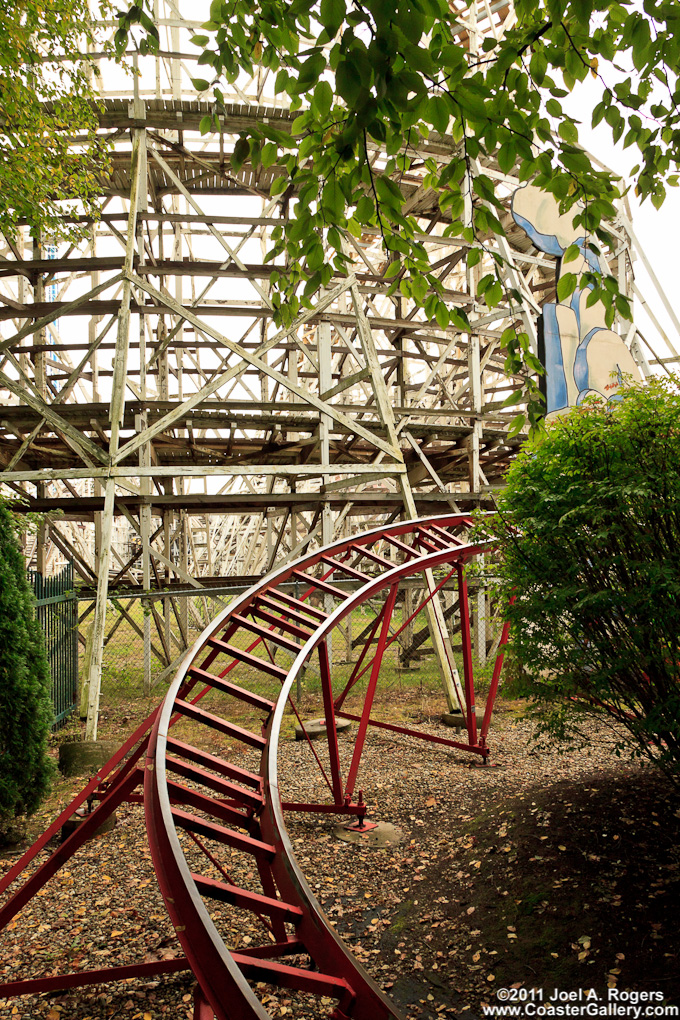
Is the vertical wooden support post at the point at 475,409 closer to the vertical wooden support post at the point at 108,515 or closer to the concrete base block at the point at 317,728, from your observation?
the concrete base block at the point at 317,728

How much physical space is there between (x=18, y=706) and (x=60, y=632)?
12.3ft

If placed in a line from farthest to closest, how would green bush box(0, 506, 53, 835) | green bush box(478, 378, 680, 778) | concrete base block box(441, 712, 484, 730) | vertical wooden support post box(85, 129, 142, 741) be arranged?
1. concrete base block box(441, 712, 484, 730)
2. vertical wooden support post box(85, 129, 142, 741)
3. green bush box(0, 506, 53, 835)
4. green bush box(478, 378, 680, 778)

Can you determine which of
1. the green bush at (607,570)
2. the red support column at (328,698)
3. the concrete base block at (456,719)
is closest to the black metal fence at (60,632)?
the red support column at (328,698)

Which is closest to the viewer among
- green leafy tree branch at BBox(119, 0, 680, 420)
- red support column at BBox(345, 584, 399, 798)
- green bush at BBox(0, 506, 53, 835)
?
green leafy tree branch at BBox(119, 0, 680, 420)

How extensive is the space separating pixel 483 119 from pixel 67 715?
9479mm

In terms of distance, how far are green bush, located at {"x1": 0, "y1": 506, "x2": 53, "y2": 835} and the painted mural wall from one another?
8.83 metres

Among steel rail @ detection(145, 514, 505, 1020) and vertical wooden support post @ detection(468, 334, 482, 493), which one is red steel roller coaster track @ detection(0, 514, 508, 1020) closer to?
steel rail @ detection(145, 514, 505, 1020)

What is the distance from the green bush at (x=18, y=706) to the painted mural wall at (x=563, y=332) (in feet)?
29.0

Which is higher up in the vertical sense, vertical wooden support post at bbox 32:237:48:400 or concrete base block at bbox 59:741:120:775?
vertical wooden support post at bbox 32:237:48:400

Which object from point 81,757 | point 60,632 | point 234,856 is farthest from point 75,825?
point 60,632

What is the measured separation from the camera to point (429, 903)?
14.9 feet

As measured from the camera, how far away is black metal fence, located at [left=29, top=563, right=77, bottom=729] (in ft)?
26.9

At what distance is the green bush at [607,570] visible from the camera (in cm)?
379

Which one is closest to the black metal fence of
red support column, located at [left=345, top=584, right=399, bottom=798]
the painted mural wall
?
red support column, located at [left=345, top=584, right=399, bottom=798]
